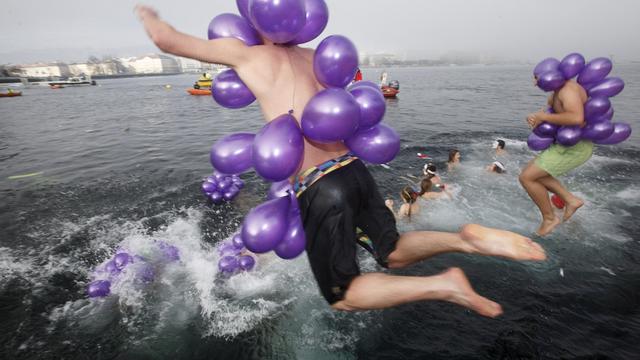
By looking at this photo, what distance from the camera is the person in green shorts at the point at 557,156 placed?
515cm

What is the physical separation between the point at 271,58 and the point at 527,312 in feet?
16.6

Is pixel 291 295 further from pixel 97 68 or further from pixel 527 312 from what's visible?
pixel 97 68

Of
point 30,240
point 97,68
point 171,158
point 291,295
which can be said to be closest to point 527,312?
point 291,295

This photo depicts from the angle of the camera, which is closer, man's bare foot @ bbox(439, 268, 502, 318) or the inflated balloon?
man's bare foot @ bbox(439, 268, 502, 318)

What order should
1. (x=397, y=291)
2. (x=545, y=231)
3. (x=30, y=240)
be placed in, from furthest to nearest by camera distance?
(x=30, y=240)
(x=545, y=231)
(x=397, y=291)

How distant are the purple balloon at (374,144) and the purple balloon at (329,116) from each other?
0.57 meters

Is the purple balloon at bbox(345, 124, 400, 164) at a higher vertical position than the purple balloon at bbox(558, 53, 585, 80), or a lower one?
lower

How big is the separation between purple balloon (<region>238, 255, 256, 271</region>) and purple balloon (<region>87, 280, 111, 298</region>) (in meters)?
2.14

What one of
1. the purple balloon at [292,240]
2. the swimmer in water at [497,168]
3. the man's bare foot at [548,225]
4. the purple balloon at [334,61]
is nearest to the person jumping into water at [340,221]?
Answer: the purple balloon at [334,61]

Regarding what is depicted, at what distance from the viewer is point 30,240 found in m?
6.82

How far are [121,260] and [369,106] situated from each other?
16.9 ft

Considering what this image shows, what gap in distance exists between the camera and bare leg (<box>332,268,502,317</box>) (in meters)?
2.22

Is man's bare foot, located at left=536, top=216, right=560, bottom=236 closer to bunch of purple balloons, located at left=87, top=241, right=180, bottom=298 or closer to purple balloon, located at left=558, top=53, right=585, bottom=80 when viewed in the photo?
purple balloon, located at left=558, top=53, right=585, bottom=80

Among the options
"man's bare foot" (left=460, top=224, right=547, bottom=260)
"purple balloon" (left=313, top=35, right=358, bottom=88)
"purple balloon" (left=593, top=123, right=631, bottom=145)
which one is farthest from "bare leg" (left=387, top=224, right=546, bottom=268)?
"purple balloon" (left=593, top=123, right=631, bottom=145)
